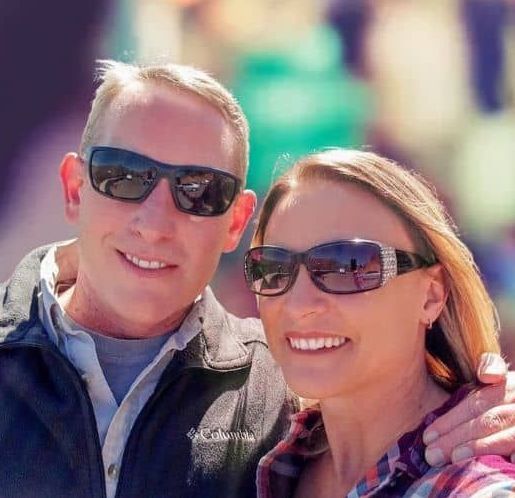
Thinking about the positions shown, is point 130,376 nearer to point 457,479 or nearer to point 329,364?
point 329,364

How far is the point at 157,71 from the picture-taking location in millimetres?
1736

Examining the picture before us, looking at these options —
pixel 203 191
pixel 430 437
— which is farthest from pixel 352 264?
pixel 203 191

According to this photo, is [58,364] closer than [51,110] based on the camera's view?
Yes

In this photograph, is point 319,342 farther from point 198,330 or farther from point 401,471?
point 198,330

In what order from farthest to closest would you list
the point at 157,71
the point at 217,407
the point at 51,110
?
1. the point at 51,110
2. the point at 157,71
3. the point at 217,407

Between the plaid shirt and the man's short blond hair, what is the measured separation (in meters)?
0.62

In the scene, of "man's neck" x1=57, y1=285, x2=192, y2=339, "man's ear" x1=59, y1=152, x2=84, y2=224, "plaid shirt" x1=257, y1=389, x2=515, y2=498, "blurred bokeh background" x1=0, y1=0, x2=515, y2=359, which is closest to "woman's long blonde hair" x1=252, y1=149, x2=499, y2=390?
"plaid shirt" x1=257, y1=389, x2=515, y2=498

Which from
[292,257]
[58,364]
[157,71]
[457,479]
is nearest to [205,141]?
[157,71]

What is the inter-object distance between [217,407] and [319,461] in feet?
0.80

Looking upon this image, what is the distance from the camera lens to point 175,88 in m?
1.72


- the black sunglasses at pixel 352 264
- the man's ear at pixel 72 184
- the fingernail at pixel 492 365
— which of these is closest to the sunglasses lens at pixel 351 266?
the black sunglasses at pixel 352 264

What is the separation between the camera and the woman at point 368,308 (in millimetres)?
1330

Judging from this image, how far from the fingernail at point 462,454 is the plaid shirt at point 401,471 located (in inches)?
0.4

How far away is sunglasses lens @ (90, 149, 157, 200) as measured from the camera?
1629mm
